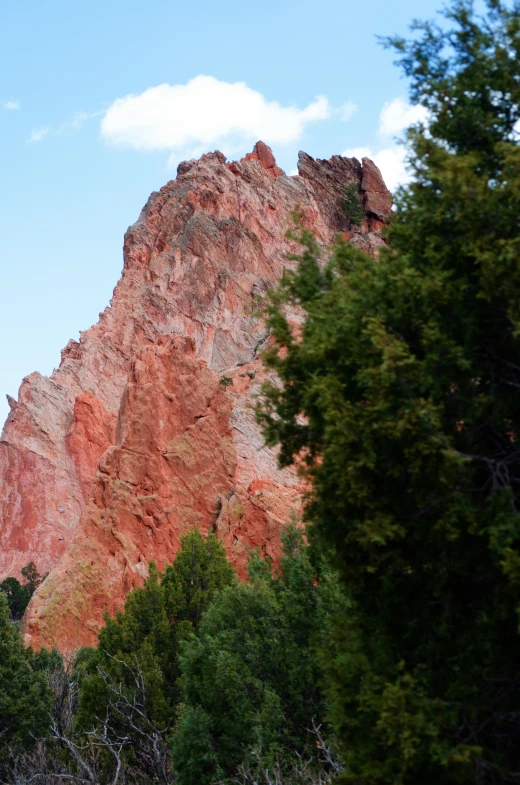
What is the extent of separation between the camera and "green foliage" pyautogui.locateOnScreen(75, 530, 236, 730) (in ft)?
62.1

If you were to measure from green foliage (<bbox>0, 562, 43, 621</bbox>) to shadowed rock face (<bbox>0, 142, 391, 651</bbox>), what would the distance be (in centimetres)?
235

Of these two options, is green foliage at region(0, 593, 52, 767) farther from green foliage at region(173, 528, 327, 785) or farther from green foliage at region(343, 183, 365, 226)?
green foliage at region(343, 183, 365, 226)

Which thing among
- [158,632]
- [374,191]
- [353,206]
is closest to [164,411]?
[158,632]

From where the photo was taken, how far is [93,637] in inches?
1208

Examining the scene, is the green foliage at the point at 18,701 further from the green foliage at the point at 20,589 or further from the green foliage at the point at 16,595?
the green foliage at the point at 16,595

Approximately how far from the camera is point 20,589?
1892 inches

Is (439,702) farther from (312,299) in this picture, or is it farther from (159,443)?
(159,443)

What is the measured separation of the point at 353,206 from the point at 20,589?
5913 centimetres

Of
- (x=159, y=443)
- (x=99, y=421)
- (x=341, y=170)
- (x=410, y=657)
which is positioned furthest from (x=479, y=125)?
(x=341, y=170)

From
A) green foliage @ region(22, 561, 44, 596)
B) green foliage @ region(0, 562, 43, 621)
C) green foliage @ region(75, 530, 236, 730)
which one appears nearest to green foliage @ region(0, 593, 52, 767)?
green foliage @ region(75, 530, 236, 730)

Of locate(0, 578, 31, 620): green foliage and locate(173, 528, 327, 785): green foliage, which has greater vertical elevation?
locate(0, 578, 31, 620): green foliage

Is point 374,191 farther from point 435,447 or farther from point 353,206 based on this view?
point 435,447

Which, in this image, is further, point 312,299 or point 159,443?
point 159,443

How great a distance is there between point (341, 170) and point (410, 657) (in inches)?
3766
